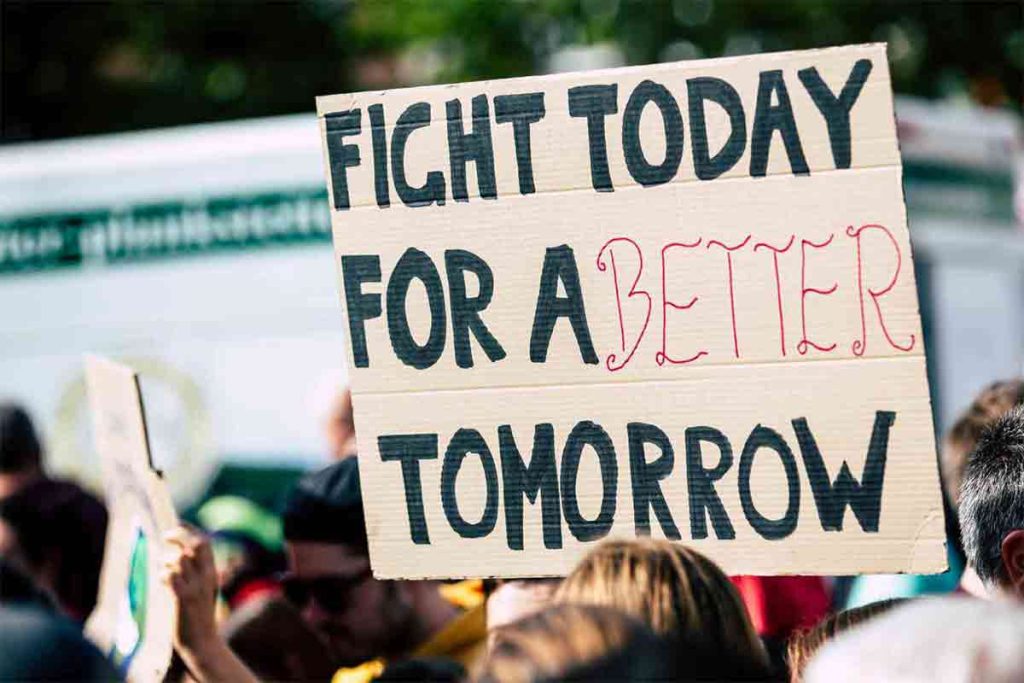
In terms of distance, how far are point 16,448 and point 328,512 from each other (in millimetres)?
1619

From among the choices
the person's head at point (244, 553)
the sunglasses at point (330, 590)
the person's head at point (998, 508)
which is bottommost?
the person's head at point (244, 553)

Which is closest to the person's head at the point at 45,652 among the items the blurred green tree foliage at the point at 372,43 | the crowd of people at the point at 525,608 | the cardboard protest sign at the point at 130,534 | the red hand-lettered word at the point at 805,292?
the crowd of people at the point at 525,608

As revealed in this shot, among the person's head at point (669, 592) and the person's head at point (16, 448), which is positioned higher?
the person's head at point (669, 592)

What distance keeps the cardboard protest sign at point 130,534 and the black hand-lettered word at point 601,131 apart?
0.63m

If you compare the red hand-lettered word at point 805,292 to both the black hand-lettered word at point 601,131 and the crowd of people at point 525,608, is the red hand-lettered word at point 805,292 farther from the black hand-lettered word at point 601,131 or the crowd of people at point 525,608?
the crowd of people at point 525,608

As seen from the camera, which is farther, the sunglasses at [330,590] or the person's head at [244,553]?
the person's head at [244,553]

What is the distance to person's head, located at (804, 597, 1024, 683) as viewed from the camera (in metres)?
1.67

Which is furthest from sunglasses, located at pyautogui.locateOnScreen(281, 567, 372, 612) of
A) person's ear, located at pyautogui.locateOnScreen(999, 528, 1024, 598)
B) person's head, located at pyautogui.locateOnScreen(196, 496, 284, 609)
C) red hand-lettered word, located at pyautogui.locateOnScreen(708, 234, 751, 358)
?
person's ear, located at pyautogui.locateOnScreen(999, 528, 1024, 598)

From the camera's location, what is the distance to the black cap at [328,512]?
11.4ft

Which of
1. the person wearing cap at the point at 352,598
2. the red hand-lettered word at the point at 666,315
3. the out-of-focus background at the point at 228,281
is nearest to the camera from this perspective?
the red hand-lettered word at the point at 666,315

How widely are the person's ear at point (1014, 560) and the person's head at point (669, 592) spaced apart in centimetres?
55

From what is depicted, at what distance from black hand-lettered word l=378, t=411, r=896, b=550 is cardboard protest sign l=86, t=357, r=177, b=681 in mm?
505

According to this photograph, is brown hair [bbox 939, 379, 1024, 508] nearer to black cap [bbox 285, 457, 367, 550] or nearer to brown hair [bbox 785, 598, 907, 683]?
brown hair [bbox 785, 598, 907, 683]

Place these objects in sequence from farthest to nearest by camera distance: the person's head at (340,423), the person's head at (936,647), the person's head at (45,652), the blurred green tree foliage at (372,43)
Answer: the blurred green tree foliage at (372,43) < the person's head at (340,423) < the person's head at (45,652) < the person's head at (936,647)
